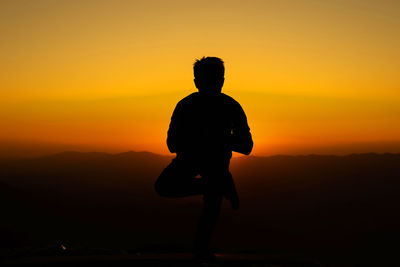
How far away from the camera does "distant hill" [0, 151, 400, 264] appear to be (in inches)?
2547

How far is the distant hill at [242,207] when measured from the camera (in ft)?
212

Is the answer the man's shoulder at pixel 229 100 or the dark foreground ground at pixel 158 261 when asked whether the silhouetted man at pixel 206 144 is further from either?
the dark foreground ground at pixel 158 261

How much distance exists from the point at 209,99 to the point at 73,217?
74.2m

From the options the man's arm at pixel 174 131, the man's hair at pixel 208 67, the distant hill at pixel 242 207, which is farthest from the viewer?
the distant hill at pixel 242 207

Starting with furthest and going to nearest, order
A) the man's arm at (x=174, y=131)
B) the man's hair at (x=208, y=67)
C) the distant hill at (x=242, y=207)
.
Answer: the distant hill at (x=242, y=207), the man's arm at (x=174, y=131), the man's hair at (x=208, y=67)

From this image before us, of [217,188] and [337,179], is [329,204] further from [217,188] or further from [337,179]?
[217,188]

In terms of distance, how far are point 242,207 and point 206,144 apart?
11661 cm

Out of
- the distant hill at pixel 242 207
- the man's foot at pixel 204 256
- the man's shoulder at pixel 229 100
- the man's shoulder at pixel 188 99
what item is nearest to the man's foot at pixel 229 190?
the man's foot at pixel 204 256

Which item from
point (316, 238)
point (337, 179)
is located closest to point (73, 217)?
point (316, 238)

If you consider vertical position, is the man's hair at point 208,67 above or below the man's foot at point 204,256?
above

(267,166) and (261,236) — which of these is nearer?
(261,236)

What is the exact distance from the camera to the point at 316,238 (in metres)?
95.8

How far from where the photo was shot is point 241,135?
16.5 feet

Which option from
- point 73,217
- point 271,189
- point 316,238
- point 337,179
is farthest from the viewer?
point 337,179
